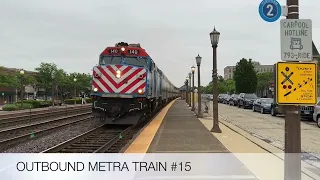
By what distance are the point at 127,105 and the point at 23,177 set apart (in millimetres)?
8738

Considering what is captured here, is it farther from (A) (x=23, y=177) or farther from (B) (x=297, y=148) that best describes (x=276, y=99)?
(A) (x=23, y=177)

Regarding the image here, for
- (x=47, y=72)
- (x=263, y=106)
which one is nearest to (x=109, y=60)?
(x=263, y=106)

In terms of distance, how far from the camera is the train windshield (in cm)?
1606

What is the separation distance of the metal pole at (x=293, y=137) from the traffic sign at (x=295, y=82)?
6.0 inches

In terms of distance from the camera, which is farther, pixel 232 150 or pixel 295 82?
pixel 232 150

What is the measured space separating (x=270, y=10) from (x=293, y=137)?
5.90ft

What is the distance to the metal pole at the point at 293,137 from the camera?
4578mm

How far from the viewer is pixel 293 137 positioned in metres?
4.61

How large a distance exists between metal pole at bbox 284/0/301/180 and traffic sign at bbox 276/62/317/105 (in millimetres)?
152

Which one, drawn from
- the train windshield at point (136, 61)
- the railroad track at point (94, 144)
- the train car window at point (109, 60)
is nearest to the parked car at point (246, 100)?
A: the train windshield at point (136, 61)

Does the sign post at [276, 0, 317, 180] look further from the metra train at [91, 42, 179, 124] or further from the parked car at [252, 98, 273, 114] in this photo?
the parked car at [252, 98, 273, 114]

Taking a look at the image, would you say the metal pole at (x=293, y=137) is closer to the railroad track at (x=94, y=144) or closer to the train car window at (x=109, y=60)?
the railroad track at (x=94, y=144)

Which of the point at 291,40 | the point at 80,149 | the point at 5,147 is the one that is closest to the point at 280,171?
the point at 291,40

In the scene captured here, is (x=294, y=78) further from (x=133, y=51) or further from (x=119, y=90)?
(x=133, y=51)
